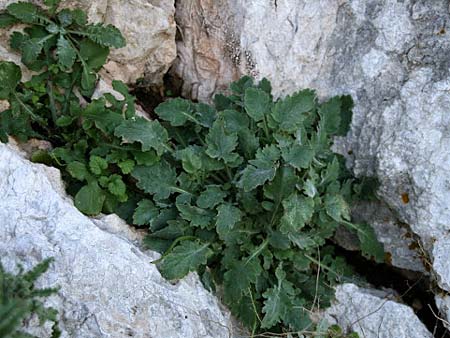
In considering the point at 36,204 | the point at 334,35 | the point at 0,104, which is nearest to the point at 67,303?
the point at 36,204

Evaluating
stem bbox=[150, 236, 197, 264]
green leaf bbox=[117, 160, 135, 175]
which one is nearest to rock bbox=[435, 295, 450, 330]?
stem bbox=[150, 236, 197, 264]

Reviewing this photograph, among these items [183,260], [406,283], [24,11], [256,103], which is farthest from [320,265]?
[24,11]

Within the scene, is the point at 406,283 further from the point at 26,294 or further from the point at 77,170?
the point at 26,294

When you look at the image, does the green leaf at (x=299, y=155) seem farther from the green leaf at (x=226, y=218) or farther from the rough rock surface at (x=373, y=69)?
the rough rock surface at (x=373, y=69)

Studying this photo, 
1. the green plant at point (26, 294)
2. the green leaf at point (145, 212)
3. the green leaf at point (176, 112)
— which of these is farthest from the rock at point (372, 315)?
the green plant at point (26, 294)

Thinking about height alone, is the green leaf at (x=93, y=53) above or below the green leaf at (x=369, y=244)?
above

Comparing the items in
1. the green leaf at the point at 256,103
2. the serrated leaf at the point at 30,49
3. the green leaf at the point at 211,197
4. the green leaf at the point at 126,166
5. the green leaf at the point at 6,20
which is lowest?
the green leaf at the point at 126,166
